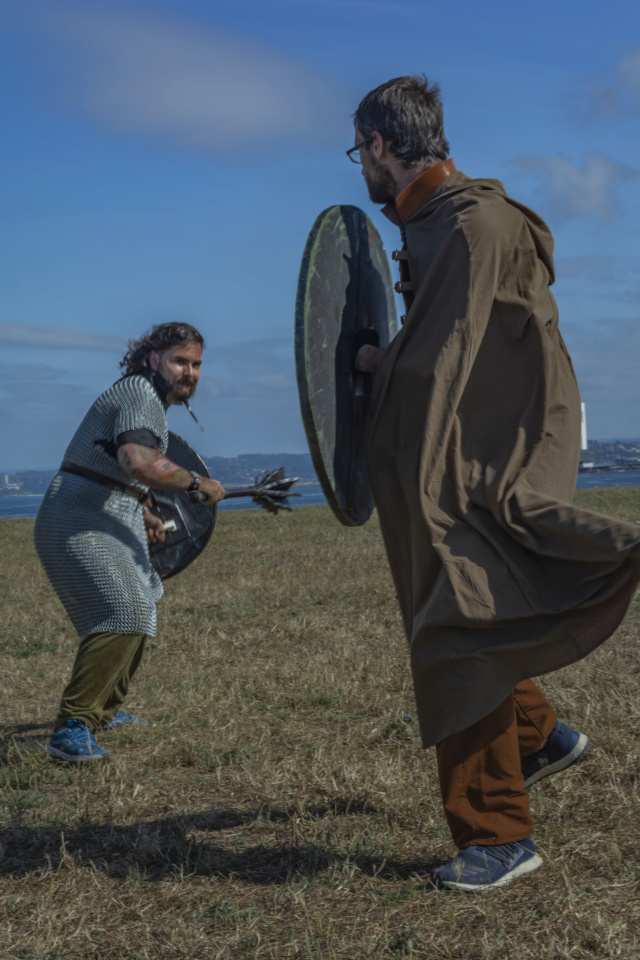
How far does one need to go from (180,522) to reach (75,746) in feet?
3.98

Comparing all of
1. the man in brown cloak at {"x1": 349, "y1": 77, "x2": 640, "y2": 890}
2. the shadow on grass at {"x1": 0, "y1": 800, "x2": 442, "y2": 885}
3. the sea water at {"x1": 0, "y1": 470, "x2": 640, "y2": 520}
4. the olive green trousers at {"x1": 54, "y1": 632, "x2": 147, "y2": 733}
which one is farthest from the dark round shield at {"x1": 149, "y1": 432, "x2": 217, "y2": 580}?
the sea water at {"x1": 0, "y1": 470, "x2": 640, "y2": 520}

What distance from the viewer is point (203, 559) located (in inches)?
496

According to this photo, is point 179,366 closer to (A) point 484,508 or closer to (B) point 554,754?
(A) point 484,508

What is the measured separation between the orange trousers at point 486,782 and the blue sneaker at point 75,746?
6.32ft

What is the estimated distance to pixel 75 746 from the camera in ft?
14.0

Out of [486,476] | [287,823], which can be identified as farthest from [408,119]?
[287,823]

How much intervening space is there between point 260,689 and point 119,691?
101cm

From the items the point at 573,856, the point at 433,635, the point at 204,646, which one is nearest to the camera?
the point at 433,635

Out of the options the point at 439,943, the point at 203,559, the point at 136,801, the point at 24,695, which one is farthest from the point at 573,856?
the point at 203,559

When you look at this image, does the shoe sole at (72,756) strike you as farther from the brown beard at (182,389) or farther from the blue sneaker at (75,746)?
the brown beard at (182,389)

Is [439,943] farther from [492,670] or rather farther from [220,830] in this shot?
[220,830]

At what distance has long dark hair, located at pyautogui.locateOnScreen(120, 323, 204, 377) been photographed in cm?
452

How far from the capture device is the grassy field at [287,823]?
267 cm

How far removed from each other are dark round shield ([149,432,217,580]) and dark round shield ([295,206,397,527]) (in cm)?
159
